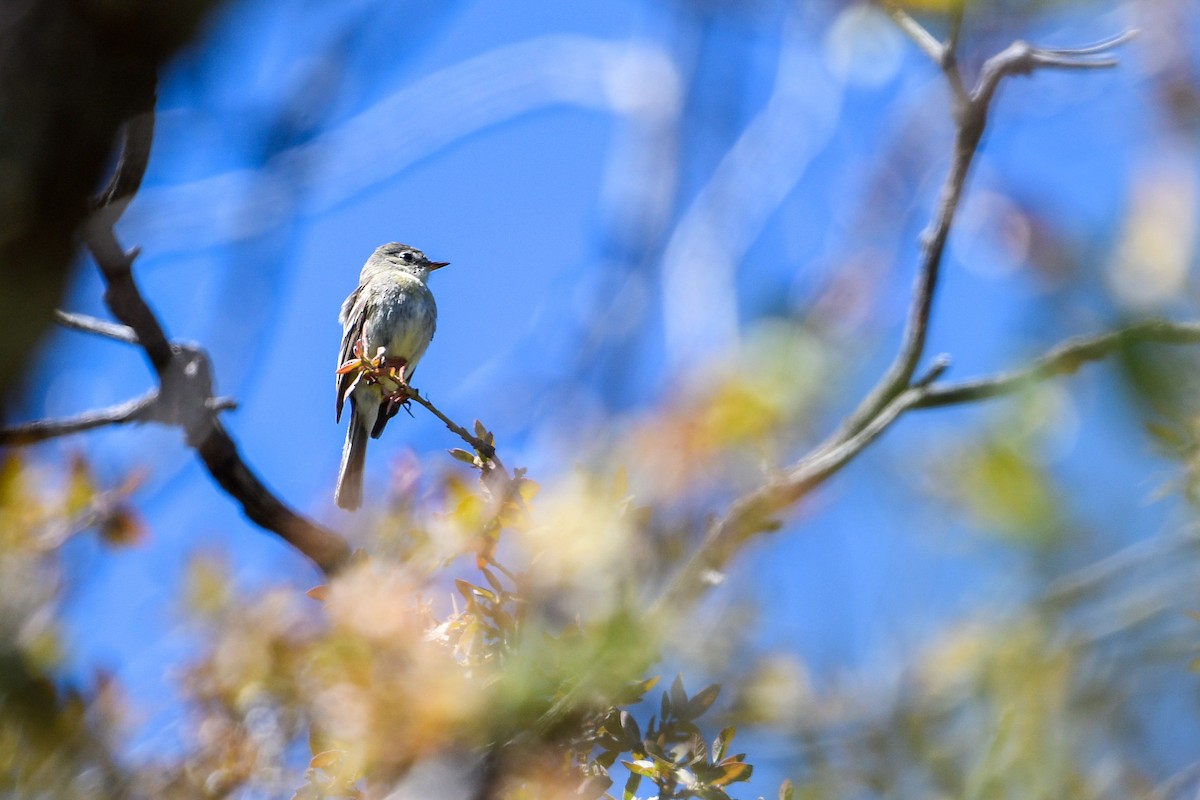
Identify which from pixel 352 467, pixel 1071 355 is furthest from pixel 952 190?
pixel 352 467

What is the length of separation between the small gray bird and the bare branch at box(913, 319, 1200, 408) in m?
3.36

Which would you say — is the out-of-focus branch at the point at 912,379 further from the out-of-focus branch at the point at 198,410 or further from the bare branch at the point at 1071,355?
the out-of-focus branch at the point at 198,410

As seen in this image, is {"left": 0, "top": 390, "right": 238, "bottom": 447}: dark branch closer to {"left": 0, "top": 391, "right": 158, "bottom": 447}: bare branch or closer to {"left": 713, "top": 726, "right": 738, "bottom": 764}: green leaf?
{"left": 0, "top": 391, "right": 158, "bottom": 447}: bare branch

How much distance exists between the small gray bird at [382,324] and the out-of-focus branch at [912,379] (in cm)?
312

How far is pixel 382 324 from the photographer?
6.76 meters

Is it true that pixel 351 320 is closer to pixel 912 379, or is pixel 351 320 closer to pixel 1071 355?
pixel 912 379

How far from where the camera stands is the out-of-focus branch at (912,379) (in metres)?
3.09

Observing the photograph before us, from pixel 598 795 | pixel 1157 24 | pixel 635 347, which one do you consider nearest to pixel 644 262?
pixel 635 347

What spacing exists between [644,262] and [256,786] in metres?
1.66

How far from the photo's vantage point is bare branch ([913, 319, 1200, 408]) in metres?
1.75

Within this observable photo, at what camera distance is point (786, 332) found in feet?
9.53

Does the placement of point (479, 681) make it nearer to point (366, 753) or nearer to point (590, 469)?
point (366, 753)

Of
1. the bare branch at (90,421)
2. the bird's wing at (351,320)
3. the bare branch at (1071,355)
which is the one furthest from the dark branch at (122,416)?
the bird's wing at (351,320)

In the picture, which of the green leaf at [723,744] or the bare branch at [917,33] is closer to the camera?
the green leaf at [723,744]
